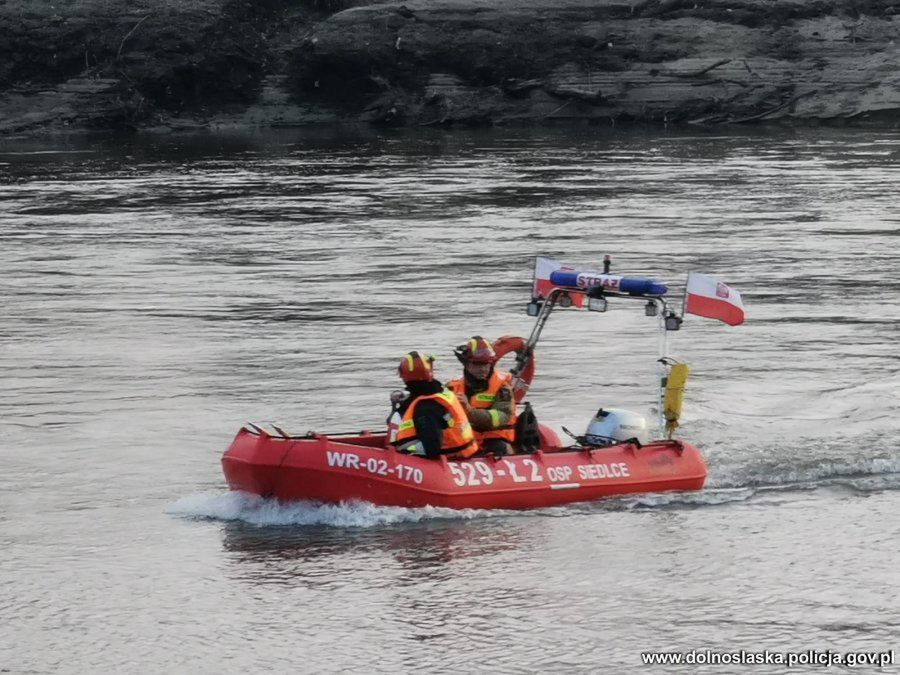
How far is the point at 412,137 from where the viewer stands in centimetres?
6156

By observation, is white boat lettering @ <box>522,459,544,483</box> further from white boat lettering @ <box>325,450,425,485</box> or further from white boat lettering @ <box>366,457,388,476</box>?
white boat lettering @ <box>366,457,388,476</box>

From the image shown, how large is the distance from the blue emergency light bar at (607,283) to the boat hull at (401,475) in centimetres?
174

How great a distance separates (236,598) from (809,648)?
448 centimetres

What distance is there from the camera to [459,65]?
6412 centimetres

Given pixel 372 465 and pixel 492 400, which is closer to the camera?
pixel 372 465

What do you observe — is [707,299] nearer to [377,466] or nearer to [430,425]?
[430,425]

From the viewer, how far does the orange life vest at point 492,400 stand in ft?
52.7

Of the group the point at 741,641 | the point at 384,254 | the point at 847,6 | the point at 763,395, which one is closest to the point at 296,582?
the point at 741,641

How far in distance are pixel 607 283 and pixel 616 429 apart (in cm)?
146

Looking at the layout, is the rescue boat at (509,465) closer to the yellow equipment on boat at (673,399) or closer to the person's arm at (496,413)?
the yellow equipment on boat at (673,399)

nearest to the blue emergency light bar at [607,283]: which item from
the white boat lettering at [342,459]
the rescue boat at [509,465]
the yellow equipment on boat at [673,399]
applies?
the rescue boat at [509,465]

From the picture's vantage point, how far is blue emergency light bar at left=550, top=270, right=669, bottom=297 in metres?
16.7

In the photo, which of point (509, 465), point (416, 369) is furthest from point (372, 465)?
point (509, 465)

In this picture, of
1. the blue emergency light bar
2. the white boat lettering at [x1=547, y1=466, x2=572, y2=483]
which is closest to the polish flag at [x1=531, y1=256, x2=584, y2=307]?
the blue emergency light bar
